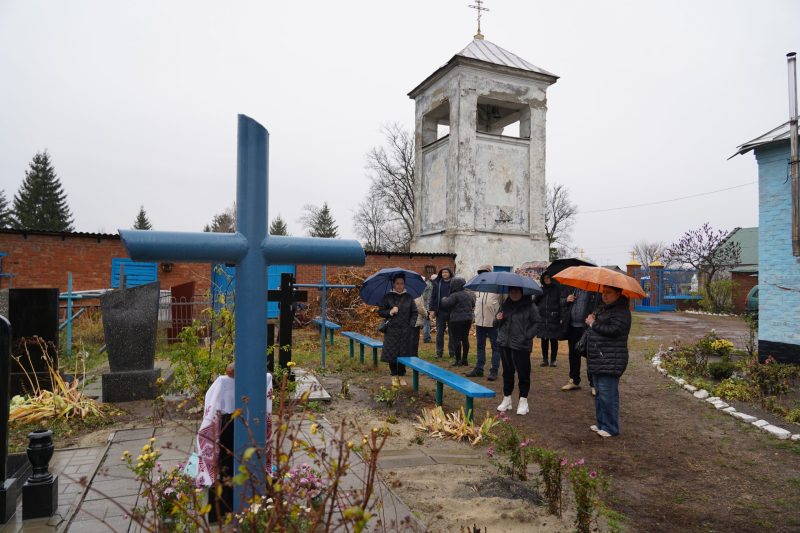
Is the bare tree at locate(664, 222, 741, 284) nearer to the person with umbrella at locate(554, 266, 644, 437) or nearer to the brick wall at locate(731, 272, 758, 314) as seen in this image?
the brick wall at locate(731, 272, 758, 314)

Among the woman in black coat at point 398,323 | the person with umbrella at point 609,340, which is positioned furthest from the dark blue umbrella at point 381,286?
the person with umbrella at point 609,340

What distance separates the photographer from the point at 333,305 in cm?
1614

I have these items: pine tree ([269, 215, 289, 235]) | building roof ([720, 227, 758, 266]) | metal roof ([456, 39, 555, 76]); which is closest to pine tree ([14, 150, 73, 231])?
pine tree ([269, 215, 289, 235])

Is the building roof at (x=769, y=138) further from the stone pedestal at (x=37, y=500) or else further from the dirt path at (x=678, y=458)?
the stone pedestal at (x=37, y=500)

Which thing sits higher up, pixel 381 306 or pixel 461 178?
pixel 461 178

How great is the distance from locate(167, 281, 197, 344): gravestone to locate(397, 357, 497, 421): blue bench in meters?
5.81

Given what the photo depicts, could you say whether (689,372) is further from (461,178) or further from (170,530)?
(461,178)

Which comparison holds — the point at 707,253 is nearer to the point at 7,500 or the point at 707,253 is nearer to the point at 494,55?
the point at 494,55

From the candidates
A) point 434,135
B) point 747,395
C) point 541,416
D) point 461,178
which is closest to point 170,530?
point 541,416

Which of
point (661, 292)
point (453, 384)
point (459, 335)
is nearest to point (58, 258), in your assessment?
point (459, 335)

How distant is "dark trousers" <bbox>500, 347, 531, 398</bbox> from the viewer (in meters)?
6.16

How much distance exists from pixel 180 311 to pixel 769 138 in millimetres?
12432

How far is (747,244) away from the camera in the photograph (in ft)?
116

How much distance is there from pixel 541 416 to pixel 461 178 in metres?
12.4
